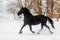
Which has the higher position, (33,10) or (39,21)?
(39,21)

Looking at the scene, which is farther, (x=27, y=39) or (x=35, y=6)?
(x=35, y=6)

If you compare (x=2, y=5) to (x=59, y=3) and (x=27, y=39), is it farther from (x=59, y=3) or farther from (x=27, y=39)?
(x=27, y=39)

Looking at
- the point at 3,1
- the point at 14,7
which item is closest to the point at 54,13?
the point at 14,7

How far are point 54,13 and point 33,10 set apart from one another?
5.35 ft

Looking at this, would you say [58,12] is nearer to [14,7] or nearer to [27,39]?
[14,7]

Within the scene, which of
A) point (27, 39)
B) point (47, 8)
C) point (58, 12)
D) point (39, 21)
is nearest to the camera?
point (27, 39)

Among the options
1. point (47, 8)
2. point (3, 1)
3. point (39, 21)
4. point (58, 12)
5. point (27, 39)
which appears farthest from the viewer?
point (3, 1)

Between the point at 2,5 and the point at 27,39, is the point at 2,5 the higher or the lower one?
the lower one

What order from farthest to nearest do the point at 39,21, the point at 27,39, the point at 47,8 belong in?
the point at 47,8 < the point at 39,21 < the point at 27,39

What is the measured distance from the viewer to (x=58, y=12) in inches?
634

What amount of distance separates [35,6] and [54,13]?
5.09ft

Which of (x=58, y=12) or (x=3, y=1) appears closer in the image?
(x=58, y=12)

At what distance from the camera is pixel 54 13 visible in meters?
16.5

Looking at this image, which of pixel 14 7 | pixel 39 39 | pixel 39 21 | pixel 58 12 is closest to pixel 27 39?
pixel 39 39
